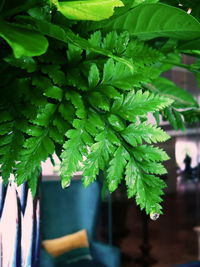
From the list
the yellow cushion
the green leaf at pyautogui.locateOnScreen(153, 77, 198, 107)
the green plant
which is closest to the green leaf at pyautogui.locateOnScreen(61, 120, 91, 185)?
the green plant

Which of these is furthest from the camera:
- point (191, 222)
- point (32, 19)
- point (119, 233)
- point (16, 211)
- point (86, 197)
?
point (191, 222)

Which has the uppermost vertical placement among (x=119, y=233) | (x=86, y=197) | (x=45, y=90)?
(x=45, y=90)

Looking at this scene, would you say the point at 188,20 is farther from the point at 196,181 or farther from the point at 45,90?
the point at 196,181

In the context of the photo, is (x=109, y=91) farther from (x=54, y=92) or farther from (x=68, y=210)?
(x=68, y=210)

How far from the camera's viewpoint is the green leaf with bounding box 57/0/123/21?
28cm

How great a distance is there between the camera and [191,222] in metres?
5.04

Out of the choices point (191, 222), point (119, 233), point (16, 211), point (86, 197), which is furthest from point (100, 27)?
point (191, 222)

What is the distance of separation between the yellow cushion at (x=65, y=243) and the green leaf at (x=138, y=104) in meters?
3.00

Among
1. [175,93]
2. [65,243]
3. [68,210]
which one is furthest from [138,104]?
[68,210]

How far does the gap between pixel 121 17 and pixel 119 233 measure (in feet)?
14.7

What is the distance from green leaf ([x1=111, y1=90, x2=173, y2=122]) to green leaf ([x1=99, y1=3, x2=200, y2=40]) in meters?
0.05

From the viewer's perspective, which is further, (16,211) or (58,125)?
(16,211)

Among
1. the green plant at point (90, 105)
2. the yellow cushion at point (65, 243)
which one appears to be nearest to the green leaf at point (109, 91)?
the green plant at point (90, 105)

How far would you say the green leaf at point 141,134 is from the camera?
0.35 m
